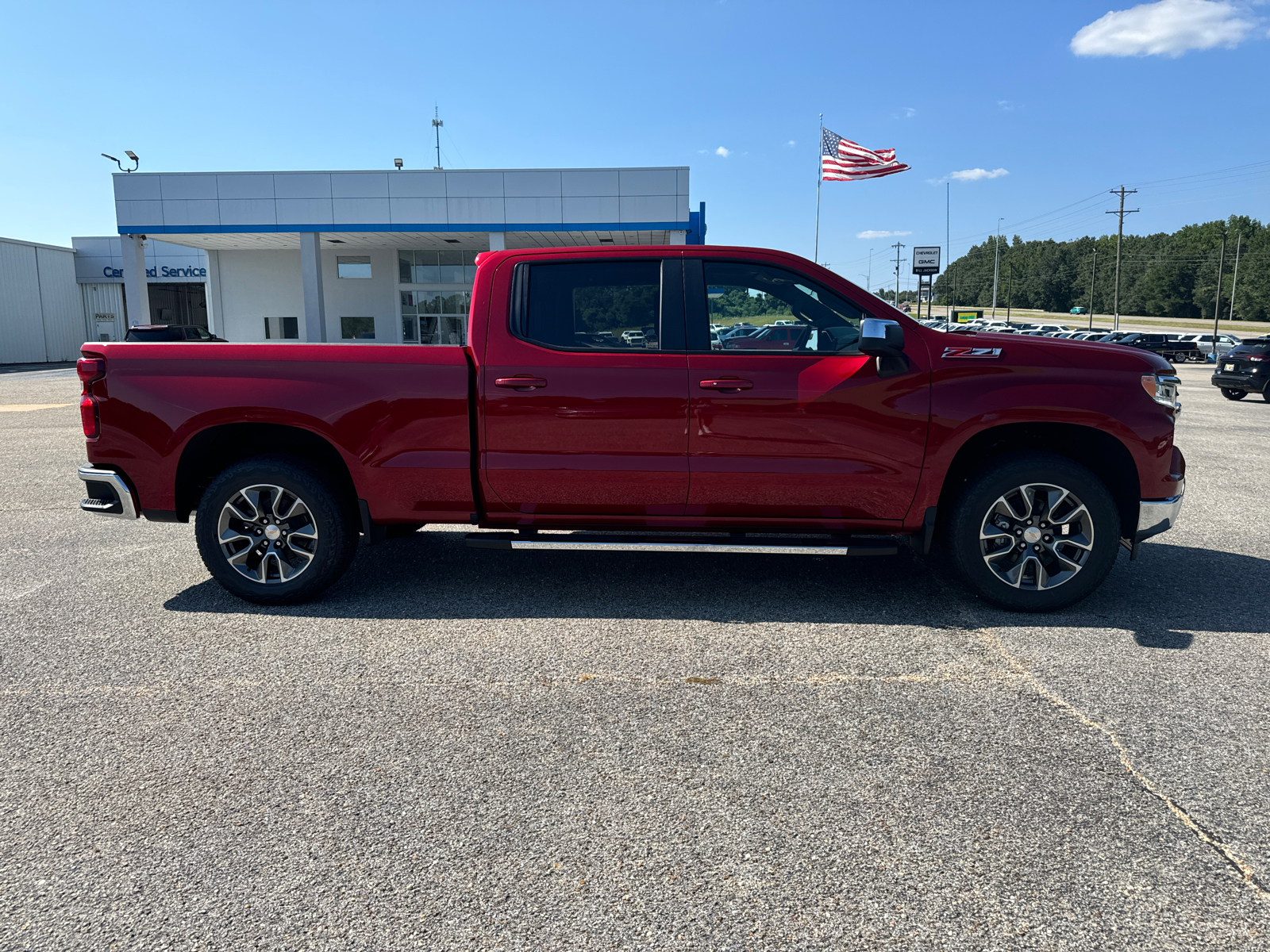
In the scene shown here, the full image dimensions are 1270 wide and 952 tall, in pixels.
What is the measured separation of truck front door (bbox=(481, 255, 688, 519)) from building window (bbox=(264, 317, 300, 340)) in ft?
109

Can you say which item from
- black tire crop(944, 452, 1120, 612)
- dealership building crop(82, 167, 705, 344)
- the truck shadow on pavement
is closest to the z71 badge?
black tire crop(944, 452, 1120, 612)

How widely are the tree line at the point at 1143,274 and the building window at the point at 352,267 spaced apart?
308ft

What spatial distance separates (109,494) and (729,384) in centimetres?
366

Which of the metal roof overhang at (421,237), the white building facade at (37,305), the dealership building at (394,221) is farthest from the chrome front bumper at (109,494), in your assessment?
the white building facade at (37,305)

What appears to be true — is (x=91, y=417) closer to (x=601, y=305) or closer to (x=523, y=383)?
(x=523, y=383)

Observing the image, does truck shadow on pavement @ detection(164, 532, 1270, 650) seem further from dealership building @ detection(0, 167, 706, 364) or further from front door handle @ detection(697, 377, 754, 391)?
dealership building @ detection(0, 167, 706, 364)

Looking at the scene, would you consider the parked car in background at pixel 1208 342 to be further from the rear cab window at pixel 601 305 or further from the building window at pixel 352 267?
the rear cab window at pixel 601 305

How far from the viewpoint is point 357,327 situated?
3419 cm

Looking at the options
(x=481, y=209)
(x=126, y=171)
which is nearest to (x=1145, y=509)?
(x=481, y=209)

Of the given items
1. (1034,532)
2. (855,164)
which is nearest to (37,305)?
(855,164)

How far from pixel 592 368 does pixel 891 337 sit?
5.27 ft

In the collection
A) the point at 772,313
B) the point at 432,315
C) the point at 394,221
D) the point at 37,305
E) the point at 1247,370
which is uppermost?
the point at 394,221

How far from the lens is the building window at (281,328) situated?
3509 centimetres

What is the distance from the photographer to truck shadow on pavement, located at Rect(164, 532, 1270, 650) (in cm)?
486
